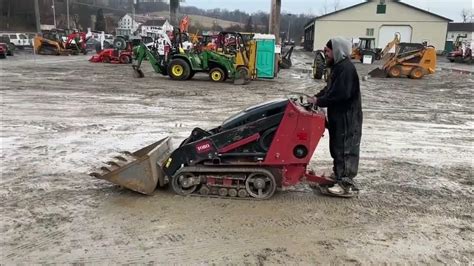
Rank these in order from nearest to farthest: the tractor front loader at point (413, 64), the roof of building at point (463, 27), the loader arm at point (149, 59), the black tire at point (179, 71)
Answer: the black tire at point (179, 71)
the loader arm at point (149, 59)
the tractor front loader at point (413, 64)
the roof of building at point (463, 27)

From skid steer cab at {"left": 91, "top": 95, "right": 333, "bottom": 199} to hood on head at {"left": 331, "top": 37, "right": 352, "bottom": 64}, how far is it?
0.56 m

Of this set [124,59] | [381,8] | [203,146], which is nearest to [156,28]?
[124,59]

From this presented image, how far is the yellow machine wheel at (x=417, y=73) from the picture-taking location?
20.8 m

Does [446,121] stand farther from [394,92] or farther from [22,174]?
[22,174]

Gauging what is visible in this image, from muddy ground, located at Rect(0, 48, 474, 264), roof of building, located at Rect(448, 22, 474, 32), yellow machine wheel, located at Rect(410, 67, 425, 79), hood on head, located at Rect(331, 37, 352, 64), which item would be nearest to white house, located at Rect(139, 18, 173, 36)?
yellow machine wheel, located at Rect(410, 67, 425, 79)

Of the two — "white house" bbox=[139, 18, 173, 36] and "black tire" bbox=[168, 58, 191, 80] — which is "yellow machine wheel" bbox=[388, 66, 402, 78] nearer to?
"black tire" bbox=[168, 58, 191, 80]

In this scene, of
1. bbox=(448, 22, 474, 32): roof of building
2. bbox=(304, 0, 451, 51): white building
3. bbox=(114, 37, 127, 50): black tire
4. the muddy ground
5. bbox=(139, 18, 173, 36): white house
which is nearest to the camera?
the muddy ground

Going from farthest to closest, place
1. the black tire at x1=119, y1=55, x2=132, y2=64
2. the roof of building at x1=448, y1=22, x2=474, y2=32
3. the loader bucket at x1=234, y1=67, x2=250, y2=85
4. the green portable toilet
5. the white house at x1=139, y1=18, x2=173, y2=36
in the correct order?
the roof of building at x1=448, y1=22, x2=474, y2=32 < the black tire at x1=119, y1=55, x2=132, y2=64 < the white house at x1=139, y1=18, x2=173, y2=36 < the green portable toilet < the loader bucket at x1=234, y1=67, x2=250, y2=85

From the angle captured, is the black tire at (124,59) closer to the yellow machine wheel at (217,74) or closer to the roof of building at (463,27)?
the yellow machine wheel at (217,74)

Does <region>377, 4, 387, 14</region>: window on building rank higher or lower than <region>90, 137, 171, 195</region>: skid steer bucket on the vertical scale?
higher

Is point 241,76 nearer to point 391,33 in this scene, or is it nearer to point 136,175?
point 136,175

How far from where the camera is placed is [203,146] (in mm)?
4574

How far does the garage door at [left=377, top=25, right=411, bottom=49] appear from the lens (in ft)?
173

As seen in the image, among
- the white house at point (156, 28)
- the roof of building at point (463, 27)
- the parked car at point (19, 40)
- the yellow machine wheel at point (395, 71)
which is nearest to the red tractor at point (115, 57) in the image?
the white house at point (156, 28)
